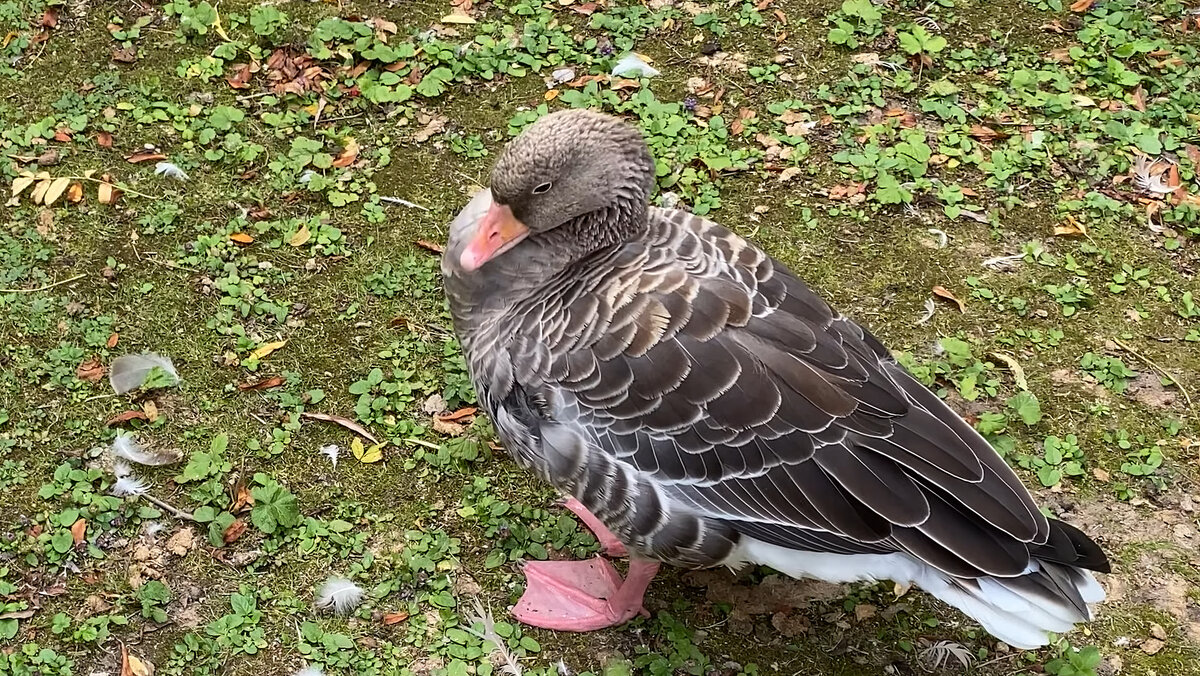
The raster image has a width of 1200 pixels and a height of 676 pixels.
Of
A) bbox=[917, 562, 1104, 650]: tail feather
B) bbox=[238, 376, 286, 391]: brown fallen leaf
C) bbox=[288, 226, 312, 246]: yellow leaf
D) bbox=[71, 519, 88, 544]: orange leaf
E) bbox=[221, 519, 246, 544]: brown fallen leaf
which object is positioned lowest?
bbox=[71, 519, 88, 544]: orange leaf

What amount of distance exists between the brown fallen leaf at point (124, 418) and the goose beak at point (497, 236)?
1574mm

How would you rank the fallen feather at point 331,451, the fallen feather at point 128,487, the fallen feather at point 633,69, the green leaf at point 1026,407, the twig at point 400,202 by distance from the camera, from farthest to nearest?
the fallen feather at point 633,69, the twig at point 400,202, the green leaf at point 1026,407, the fallen feather at point 331,451, the fallen feather at point 128,487

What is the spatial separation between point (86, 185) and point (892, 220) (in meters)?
3.62

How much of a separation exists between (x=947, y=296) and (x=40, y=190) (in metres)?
3.97

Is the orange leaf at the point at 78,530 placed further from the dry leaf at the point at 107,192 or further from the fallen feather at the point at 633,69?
the fallen feather at the point at 633,69

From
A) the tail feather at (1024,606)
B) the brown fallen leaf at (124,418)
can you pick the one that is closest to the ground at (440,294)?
the brown fallen leaf at (124,418)

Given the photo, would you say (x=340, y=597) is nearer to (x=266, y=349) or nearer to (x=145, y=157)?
(x=266, y=349)

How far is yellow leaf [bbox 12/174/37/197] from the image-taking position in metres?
4.64

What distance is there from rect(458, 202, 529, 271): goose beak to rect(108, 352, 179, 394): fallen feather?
5.08 feet

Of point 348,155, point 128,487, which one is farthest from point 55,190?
point 128,487

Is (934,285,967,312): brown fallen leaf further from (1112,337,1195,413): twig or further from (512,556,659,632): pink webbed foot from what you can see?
(512,556,659,632): pink webbed foot

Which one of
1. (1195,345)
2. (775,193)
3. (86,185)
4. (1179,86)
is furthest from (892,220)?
(86,185)

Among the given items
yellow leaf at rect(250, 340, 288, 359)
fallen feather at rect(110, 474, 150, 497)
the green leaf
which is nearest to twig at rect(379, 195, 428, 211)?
yellow leaf at rect(250, 340, 288, 359)

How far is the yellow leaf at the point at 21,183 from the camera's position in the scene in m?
4.64
